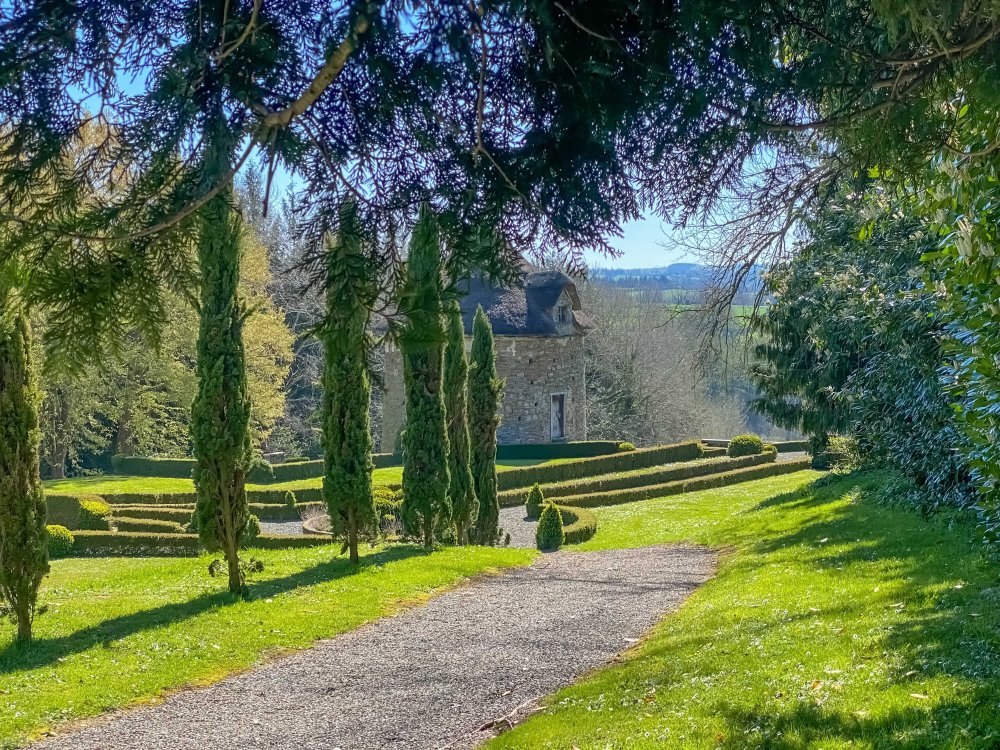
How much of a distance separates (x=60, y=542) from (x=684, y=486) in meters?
16.3

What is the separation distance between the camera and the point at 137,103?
3.32 m

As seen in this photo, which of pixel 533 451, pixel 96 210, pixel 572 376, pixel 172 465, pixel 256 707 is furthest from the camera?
pixel 572 376

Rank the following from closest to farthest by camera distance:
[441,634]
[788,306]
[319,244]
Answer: [319,244] → [441,634] → [788,306]

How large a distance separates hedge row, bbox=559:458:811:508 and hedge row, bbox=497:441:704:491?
7.77 feet

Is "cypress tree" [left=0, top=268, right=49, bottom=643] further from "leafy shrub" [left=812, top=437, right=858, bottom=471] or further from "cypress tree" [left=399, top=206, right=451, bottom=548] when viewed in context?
"leafy shrub" [left=812, top=437, right=858, bottom=471]

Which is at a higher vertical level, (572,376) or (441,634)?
(572,376)

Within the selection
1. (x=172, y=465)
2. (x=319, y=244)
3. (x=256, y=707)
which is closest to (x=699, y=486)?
(x=172, y=465)

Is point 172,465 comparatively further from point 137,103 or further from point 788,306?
point 137,103

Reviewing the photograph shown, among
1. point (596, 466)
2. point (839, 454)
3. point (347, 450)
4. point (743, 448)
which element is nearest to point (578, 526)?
point (839, 454)

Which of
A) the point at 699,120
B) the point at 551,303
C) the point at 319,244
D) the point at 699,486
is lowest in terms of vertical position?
the point at 699,486

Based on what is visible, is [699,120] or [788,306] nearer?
[699,120]

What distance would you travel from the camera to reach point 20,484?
8062mm

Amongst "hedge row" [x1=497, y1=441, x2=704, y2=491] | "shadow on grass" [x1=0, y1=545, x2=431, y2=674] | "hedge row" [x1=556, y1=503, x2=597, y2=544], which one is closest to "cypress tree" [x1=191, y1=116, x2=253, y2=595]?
"shadow on grass" [x1=0, y1=545, x2=431, y2=674]

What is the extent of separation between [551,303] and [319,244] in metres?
32.0
